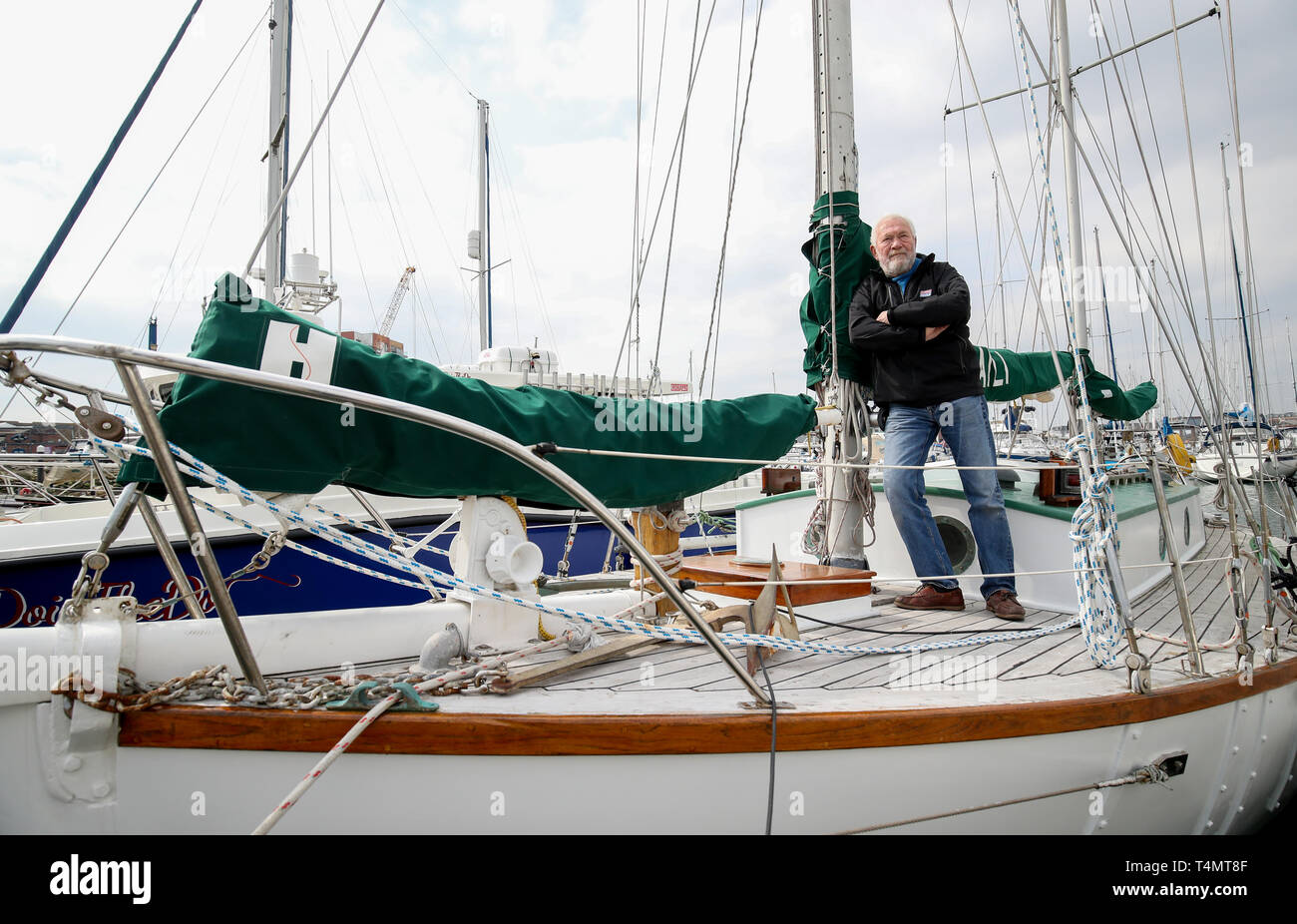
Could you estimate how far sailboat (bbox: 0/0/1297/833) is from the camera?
171 cm

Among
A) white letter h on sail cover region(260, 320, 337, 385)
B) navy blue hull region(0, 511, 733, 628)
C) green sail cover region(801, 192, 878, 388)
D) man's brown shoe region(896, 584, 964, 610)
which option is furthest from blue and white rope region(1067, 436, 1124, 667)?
navy blue hull region(0, 511, 733, 628)

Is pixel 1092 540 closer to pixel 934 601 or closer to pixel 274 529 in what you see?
pixel 934 601

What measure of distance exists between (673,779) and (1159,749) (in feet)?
5.06

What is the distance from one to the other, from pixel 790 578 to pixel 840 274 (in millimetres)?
1602

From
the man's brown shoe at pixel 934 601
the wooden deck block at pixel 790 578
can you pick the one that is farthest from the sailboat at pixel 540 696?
the man's brown shoe at pixel 934 601

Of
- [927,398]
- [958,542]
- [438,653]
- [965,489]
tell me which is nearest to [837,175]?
[927,398]

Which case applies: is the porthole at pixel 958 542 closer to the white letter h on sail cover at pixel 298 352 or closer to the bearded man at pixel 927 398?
the bearded man at pixel 927 398

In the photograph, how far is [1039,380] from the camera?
4785 millimetres

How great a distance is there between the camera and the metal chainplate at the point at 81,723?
1667 millimetres

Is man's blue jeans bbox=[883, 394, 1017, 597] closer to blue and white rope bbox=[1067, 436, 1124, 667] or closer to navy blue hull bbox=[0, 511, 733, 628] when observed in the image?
blue and white rope bbox=[1067, 436, 1124, 667]

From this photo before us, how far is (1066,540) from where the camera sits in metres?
3.52

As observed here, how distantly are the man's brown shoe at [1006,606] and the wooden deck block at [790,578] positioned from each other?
0.52m
